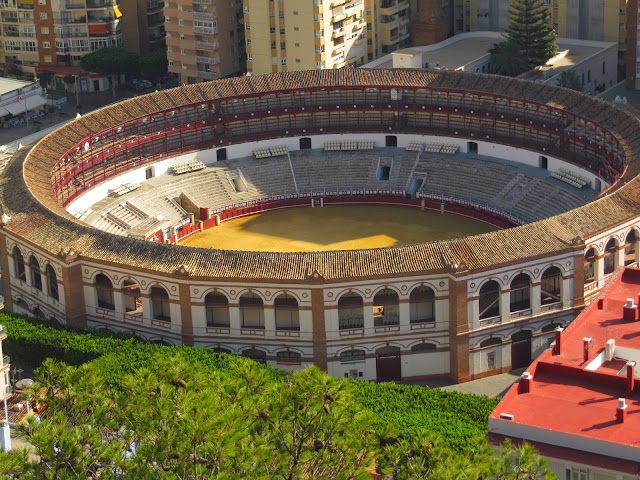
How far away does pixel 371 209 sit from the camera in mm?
141375

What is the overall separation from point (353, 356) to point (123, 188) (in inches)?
1584

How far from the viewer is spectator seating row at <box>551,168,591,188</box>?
13038cm

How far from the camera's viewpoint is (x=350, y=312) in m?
103

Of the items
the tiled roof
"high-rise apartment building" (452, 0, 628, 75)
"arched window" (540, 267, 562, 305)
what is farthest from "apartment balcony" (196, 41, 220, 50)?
"arched window" (540, 267, 562, 305)

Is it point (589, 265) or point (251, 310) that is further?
point (589, 265)

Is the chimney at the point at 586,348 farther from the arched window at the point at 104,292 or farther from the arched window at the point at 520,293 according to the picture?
Answer: the arched window at the point at 104,292

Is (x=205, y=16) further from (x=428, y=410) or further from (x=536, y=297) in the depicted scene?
(x=428, y=410)

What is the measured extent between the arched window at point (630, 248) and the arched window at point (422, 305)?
1666 cm

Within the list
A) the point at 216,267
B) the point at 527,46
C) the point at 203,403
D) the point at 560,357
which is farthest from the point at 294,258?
the point at 527,46

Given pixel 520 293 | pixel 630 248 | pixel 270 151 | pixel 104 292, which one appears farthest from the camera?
pixel 270 151

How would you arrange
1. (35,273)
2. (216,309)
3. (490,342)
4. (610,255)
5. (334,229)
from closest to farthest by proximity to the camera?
(216,309) → (490,342) → (610,255) → (35,273) → (334,229)

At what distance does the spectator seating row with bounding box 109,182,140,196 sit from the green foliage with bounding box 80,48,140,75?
43.7m

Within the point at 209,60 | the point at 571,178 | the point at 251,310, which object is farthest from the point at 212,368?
the point at 209,60

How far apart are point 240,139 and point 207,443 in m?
81.8
